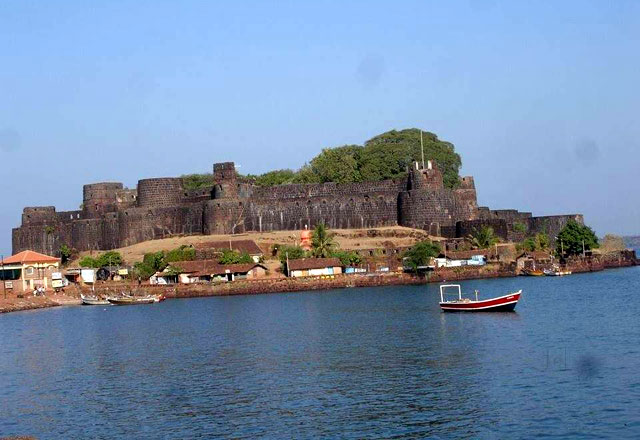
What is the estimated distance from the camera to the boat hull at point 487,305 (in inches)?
1679

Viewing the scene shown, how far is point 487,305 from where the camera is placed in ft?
142

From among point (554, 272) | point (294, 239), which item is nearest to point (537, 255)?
point (554, 272)

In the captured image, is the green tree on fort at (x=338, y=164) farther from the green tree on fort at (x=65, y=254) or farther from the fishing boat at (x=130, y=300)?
the fishing boat at (x=130, y=300)

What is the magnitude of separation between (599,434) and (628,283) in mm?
39389

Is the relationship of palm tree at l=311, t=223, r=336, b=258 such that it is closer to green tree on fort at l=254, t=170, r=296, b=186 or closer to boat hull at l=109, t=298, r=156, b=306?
boat hull at l=109, t=298, r=156, b=306

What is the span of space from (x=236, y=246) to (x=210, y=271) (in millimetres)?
3505

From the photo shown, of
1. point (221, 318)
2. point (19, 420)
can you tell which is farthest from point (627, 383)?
point (221, 318)

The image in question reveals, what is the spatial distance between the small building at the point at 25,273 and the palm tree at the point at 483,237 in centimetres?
2630

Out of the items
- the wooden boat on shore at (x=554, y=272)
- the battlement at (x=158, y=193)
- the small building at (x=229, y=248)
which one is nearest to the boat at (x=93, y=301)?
the small building at (x=229, y=248)

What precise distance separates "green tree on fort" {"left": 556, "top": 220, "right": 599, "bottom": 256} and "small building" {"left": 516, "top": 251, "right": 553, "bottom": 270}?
87.7 inches

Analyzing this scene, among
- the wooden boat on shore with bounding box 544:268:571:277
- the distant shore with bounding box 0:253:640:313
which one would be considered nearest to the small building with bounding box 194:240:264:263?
the distant shore with bounding box 0:253:640:313

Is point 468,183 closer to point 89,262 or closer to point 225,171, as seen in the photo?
point 225,171

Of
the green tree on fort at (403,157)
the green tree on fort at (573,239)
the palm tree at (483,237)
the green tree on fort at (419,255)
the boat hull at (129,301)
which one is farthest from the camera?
the green tree on fort at (403,157)

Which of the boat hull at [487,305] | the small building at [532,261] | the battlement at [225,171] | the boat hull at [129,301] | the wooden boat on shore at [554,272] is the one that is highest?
the battlement at [225,171]
